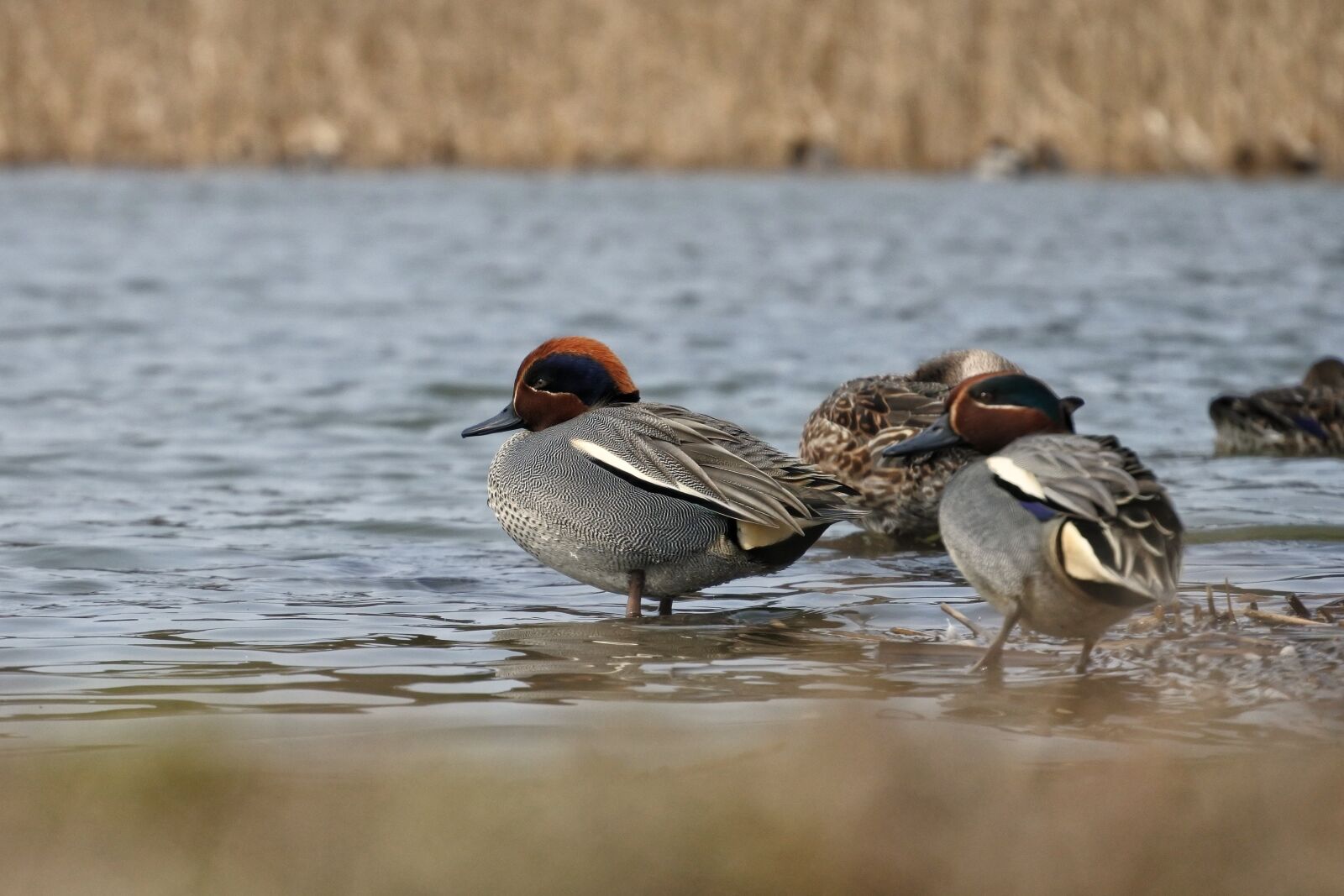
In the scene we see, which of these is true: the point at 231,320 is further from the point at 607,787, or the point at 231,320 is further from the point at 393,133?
the point at 393,133

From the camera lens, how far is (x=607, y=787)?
3123mm

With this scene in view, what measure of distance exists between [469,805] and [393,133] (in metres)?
25.6

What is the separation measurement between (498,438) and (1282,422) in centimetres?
384

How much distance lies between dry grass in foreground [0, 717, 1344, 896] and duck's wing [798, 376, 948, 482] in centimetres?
326

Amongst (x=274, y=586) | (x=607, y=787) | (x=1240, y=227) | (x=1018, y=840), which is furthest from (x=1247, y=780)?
(x=1240, y=227)

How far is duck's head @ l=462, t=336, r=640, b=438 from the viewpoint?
17.4 feet

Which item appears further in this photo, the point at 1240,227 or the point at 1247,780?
the point at 1240,227

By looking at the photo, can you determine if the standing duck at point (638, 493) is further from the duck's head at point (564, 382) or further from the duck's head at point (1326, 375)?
the duck's head at point (1326, 375)

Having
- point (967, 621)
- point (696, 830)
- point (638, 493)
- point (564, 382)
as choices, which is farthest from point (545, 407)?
point (696, 830)

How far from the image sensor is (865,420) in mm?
6598

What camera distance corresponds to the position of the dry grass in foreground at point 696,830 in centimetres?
271

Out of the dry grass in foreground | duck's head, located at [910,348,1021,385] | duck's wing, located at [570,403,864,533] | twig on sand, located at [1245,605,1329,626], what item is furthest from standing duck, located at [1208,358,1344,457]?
the dry grass in foreground

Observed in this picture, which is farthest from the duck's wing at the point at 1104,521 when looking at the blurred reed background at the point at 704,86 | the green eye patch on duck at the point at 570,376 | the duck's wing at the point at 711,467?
the blurred reed background at the point at 704,86

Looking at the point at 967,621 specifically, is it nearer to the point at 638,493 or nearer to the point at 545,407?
the point at 638,493
